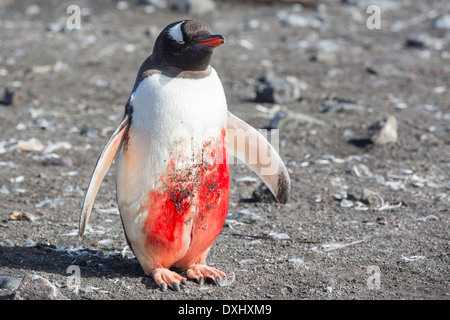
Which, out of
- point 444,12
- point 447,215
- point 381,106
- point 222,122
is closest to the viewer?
point 222,122

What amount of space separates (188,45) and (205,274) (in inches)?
48.5

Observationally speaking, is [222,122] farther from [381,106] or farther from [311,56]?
[311,56]

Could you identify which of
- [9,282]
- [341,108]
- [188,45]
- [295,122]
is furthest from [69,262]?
[341,108]

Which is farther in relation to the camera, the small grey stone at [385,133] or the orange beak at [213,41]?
the small grey stone at [385,133]

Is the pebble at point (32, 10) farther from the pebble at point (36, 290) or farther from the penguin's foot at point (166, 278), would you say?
the pebble at point (36, 290)

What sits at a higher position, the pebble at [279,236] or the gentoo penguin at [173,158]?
the gentoo penguin at [173,158]

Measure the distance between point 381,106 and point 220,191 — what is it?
466 centimetres

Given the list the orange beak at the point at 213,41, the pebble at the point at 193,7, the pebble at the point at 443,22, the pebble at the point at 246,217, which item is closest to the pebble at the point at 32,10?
the pebble at the point at 193,7

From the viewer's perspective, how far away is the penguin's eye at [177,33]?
3213mm

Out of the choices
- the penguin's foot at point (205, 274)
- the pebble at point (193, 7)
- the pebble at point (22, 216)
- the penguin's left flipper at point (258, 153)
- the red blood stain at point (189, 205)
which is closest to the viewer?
the red blood stain at point (189, 205)

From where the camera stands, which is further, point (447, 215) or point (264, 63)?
point (264, 63)

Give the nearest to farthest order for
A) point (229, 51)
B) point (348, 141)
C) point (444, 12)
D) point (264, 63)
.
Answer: point (348, 141), point (264, 63), point (229, 51), point (444, 12)

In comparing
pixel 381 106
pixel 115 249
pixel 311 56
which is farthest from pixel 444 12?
pixel 115 249
